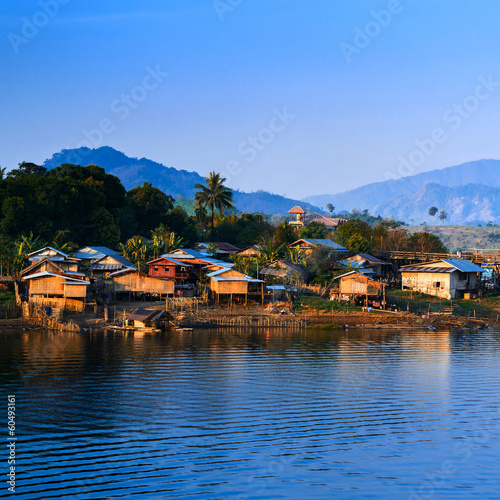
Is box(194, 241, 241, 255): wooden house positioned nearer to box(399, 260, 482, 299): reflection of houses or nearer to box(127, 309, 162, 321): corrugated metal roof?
box(399, 260, 482, 299): reflection of houses

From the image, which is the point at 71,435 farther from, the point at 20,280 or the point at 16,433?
the point at 20,280

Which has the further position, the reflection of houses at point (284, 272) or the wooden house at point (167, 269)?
the reflection of houses at point (284, 272)

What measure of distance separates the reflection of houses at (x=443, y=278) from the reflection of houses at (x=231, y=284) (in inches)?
628

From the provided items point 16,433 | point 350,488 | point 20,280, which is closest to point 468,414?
point 350,488

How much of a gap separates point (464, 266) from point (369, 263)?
29.8 feet

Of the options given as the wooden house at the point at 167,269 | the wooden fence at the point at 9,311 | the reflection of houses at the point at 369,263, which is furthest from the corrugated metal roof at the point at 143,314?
the reflection of houses at the point at 369,263

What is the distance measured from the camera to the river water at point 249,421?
16172 mm

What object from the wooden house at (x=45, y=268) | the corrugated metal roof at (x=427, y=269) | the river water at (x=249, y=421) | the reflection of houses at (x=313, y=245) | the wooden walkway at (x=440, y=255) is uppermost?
the reflection of houses at (x=313, y=245)

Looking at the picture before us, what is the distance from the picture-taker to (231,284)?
46.0m

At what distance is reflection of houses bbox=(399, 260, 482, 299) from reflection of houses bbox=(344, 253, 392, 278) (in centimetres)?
366

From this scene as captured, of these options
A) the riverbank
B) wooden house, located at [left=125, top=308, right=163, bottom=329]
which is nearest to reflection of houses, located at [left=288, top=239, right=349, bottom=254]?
the riverbank

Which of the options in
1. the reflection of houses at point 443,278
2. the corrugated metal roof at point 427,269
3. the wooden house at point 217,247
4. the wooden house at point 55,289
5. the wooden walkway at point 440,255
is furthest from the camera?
the wooden house at point 217,247

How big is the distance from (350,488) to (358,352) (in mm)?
18800

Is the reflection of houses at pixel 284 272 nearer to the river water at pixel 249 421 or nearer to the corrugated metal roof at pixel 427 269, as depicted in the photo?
the corrugated metal roof at pixel 427 269
